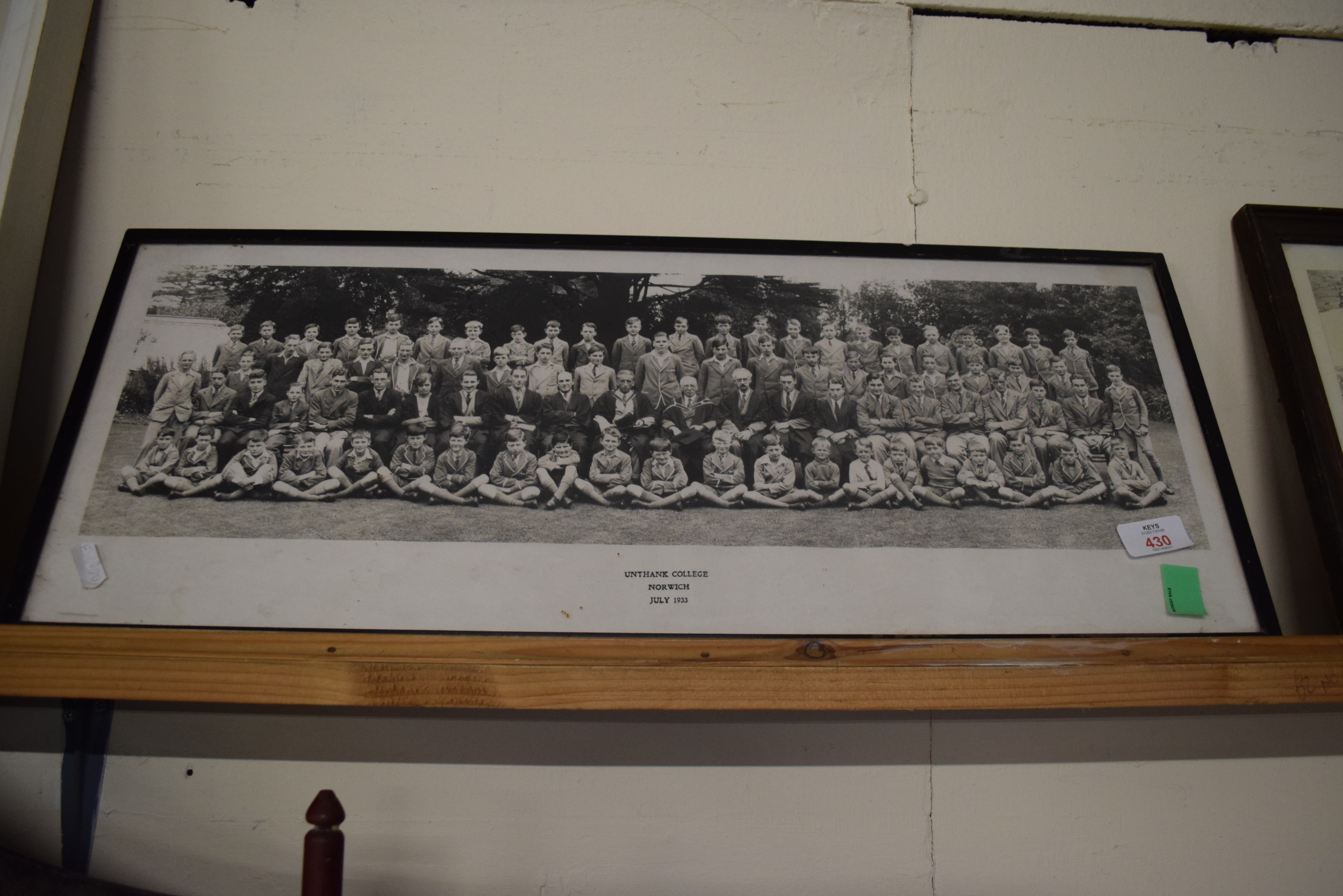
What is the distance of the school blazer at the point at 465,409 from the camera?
92 cm

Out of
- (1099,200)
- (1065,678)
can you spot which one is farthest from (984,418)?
(1099,200)

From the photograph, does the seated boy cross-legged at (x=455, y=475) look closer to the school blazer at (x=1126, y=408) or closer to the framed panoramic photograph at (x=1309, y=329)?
the school blazer at (x=1126, y=408)

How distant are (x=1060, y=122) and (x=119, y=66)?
4.86 feet

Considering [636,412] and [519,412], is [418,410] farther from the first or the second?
[636,412]

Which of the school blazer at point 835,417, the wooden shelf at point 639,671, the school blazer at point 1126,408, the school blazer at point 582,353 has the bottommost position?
the wooden shelf at point 639,671

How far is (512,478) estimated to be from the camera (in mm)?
898

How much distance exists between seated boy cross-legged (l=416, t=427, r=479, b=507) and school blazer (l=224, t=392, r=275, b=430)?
230mm

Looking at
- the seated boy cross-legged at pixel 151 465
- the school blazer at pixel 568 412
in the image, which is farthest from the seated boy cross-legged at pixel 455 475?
the seated boy cross-legged at pixel 151 465

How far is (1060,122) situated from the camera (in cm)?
113

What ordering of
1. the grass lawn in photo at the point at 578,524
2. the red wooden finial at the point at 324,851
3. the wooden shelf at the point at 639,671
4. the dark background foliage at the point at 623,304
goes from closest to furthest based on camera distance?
the red wooden finial at the point at 324,851 < the wooden shelf at the point at 639,671 < the grass lawn in photo at the point at 578,524 < the dark background foliage at the point at 623,304

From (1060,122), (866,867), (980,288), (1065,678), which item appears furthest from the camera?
(1060,122)

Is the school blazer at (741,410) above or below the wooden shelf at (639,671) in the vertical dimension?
above

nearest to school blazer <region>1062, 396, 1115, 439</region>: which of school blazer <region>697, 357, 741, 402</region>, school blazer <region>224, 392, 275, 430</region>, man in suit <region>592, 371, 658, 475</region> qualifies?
school blazer <region>697, 357, 741, 402</region>

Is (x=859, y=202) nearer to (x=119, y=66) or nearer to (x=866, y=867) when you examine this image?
(x=866, y=867)
